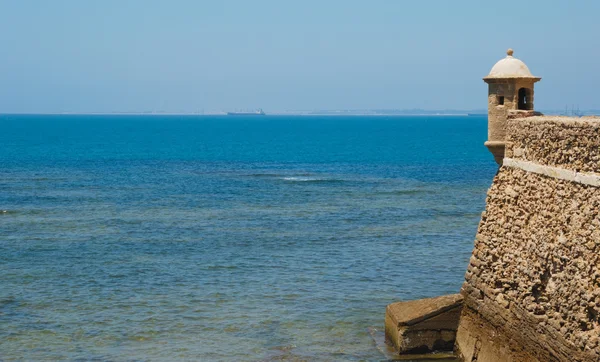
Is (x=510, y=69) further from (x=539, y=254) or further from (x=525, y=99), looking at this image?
(x=539, y=254)

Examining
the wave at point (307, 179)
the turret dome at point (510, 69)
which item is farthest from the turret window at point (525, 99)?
the wave at point (307, 179)

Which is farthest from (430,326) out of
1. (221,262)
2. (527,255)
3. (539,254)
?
(221,262)

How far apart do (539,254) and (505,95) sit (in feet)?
14.9

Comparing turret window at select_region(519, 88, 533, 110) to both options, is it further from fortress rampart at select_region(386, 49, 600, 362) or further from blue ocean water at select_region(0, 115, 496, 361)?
blue ocean water at select_region(0, 115, 496, 361)

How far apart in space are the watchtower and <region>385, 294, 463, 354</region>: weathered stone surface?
3.30 meters

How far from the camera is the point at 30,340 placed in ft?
67.8

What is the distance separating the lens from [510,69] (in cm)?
1864

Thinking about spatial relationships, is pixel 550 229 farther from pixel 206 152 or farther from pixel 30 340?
pixel 206 152

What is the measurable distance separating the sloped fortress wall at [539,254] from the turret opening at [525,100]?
3.14 feet

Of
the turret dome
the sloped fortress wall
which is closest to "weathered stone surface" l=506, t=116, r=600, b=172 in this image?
the sloped fortress wall

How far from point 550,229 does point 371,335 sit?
22.7 feet

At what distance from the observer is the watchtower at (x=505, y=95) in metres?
18.4

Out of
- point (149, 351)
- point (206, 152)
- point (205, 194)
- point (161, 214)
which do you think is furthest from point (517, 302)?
point (206, 152)

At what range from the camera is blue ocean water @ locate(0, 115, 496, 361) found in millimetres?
20781
